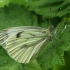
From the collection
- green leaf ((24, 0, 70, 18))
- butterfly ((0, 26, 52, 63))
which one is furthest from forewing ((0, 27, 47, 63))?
green leaf ((24, 0, 70, 18))

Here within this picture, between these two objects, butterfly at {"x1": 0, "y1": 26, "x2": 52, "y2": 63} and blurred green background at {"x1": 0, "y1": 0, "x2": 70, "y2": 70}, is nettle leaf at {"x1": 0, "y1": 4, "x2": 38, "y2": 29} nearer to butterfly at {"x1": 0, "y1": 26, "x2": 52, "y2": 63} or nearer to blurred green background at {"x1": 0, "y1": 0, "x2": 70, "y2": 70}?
blurred green background at {"x1": 0, "y1": 0, "x2": 70, "y2": 70}

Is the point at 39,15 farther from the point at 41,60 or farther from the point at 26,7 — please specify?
the point at 41,60

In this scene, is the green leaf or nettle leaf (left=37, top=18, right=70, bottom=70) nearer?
nettle leaf (left=37, top=18, right=70, bottom=70)

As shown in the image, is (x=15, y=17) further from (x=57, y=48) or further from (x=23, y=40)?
(x=57, y=48)

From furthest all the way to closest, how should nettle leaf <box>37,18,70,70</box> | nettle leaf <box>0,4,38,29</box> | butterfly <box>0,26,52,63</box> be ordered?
nettle leaf <box>0,4,38,29</box> < butterfly <box>0,26,52,63</box> < nettle leaf <box>37,18,70,70</box>

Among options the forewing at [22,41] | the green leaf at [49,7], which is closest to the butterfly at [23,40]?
the forewing at [22,41]

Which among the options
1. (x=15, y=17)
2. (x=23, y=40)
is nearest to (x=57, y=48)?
(x=23, y=40)

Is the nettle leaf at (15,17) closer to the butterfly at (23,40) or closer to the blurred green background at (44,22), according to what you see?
the blurred green background at (44,22)

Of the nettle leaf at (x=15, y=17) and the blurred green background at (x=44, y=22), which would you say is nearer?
the blurred green background at (x=44, y=22)
